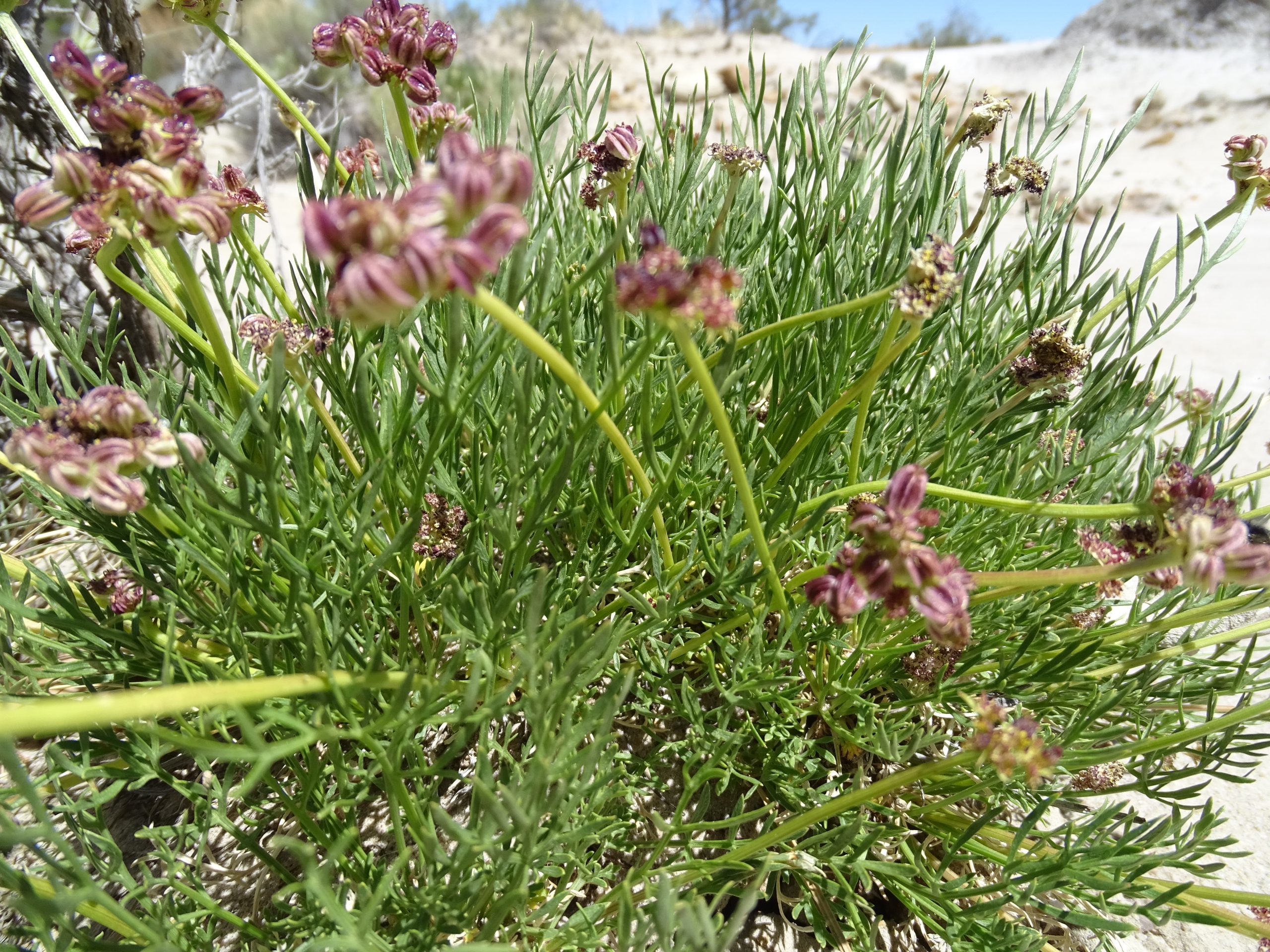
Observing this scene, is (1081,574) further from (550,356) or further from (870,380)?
(550,356)

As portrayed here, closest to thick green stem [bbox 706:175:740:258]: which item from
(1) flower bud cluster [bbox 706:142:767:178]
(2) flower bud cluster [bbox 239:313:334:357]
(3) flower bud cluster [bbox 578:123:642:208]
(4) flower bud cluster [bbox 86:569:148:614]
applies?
(1) flower bud cluster [bbox 706:142:767:178]

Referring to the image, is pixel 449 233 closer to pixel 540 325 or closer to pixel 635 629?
pixel 540 325

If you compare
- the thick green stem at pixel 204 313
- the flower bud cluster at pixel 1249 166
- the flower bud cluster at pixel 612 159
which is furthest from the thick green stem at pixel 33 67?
the flower bud cluster at pixel 1249 166

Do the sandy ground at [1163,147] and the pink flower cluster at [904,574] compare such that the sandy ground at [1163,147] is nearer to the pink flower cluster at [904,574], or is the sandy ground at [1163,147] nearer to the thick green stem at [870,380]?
the thick green stem at [870,380]

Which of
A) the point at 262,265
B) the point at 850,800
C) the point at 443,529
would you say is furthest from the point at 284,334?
the point at 850,800

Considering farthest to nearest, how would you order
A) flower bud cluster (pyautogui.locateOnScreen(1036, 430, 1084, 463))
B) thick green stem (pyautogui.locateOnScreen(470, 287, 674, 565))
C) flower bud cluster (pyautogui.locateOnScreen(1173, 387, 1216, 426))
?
flower bud cluster (pyautogui.locateOnScreen(1173, 387, 1216, 426)), flower bud cluster (pyautogui.locateOnScreen(1036, 430, 1084, 463)), thick green stem (pyautogui.locateOnScreen(470, 287, 674, 565))

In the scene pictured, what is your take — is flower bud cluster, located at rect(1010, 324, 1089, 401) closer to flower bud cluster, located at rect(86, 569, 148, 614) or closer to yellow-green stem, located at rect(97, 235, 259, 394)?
yellow-green stem, located at rect(97, 235, 259, 394)
